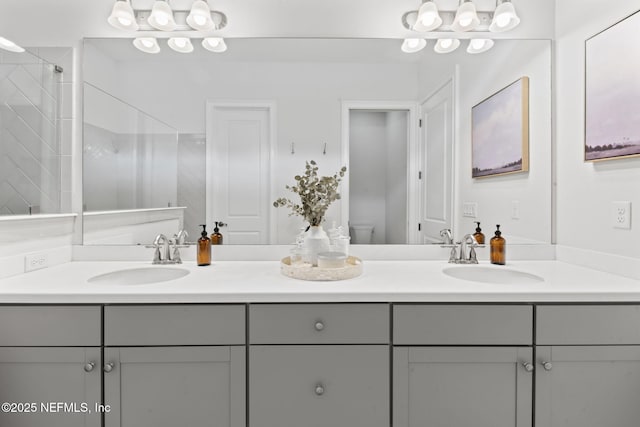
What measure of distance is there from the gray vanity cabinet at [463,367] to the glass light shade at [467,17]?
1413 mm

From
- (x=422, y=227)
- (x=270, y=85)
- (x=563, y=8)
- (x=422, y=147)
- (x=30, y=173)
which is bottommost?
(x=422, y=227)

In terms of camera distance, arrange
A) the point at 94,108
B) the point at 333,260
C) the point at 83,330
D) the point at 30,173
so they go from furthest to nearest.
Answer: the point at 94,108, the point at 30,173, the point at 333,260, the point at 83,330

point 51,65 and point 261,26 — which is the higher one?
point 261,26

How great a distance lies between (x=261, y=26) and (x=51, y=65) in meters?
1.13

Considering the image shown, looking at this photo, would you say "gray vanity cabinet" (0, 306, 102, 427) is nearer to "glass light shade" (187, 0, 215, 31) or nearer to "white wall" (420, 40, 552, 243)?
"glass light shade" (187, 0, 215, 31)

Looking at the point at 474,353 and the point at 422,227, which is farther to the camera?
the point at 422,227

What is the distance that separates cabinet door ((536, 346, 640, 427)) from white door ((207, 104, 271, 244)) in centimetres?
142

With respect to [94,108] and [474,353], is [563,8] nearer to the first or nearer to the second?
[474,353]

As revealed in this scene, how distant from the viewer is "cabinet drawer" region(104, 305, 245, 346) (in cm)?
117

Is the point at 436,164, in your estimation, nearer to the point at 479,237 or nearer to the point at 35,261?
the point at 479,237

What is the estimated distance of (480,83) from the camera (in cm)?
181

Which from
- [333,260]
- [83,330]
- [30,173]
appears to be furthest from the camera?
[30,173]

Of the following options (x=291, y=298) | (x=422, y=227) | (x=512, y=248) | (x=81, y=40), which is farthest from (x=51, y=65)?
(x=512, y=248)

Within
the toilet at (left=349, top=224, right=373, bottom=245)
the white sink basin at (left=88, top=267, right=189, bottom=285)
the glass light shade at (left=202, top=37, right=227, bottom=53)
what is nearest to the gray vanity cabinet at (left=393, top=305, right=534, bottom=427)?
the toilet at (left=349, top=224, right=373, bottom=245)
